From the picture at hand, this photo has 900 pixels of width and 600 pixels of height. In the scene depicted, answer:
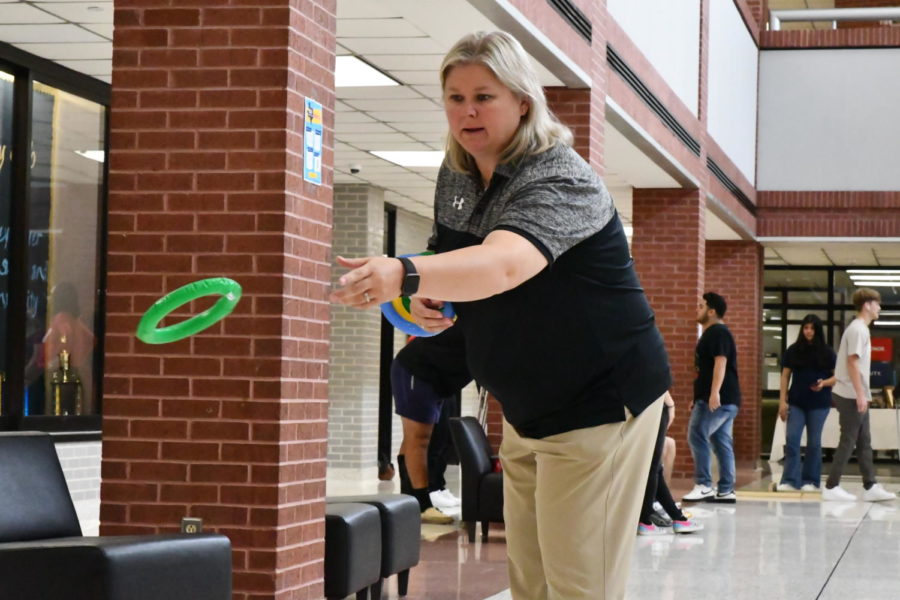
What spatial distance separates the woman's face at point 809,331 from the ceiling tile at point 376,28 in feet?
19.5

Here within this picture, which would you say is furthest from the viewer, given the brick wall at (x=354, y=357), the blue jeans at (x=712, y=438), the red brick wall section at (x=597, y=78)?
the brick wall at (x=354, y=357)

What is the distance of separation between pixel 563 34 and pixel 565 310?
22.7ft

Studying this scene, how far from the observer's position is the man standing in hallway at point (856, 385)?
11.5m

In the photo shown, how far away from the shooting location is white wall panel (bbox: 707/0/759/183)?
52.4ft

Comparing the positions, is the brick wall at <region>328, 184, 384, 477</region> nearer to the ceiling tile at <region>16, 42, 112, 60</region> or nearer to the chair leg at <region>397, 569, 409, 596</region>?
the ceiling tile at <region>16, 42, 112, 60</region>

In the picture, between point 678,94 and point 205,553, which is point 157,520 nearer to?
point 205,553

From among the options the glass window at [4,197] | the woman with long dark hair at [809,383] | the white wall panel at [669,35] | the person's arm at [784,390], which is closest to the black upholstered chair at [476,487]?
the glass window at [4,197]

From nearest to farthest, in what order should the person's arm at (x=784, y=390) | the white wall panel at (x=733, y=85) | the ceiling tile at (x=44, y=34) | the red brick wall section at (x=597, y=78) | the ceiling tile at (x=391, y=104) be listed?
1. the ceiling tile at (x=44, y=34)
2. the red brick wall section at (x=597, y=78)
3. the ceiling tile at (x=391, y=104)
4. the person's arm at (x=784, y=390)
5. the white wall panel at (x=733, y=85)

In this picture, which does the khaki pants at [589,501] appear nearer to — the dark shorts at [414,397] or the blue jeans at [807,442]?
the dark shorts at [414,397]

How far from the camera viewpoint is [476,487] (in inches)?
334

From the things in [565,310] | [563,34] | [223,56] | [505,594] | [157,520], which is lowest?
[505,594]

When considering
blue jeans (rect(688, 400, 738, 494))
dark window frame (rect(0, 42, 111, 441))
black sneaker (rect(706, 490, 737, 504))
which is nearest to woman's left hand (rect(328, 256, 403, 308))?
dark window frame (rect(0, 42, 111, 441))

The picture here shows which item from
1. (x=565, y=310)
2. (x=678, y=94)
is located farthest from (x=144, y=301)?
(x=678, y=94)

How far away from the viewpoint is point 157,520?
17.3ft
